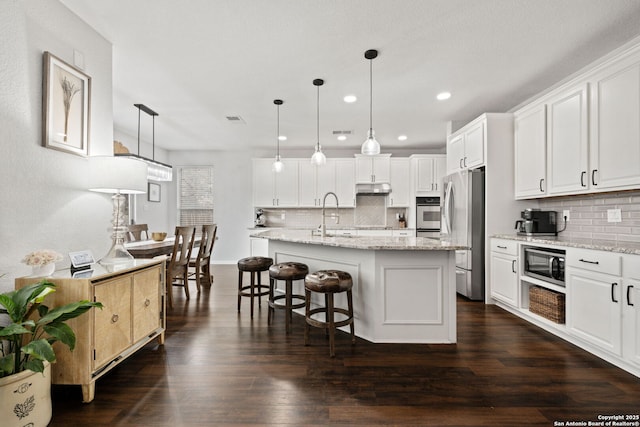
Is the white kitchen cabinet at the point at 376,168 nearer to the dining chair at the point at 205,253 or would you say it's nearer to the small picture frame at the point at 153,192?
the dining chair at the point at 205,253

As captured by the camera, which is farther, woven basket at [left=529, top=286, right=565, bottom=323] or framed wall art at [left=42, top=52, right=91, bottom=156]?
woven basket at [left=529, top=286, right=565, bottom=323]

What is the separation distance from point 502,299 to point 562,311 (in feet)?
2.57

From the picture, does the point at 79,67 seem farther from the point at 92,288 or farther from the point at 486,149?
the point at 486,149

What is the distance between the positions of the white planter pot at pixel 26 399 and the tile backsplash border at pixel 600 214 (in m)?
Answer: 4.38

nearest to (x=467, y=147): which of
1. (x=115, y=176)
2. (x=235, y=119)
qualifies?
(x=235, y=119)

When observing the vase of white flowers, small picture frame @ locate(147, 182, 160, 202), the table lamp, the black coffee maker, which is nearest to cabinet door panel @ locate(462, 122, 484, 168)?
the black coffee maker

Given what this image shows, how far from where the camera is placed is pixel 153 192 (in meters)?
6.18

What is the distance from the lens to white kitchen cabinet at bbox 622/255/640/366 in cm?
206

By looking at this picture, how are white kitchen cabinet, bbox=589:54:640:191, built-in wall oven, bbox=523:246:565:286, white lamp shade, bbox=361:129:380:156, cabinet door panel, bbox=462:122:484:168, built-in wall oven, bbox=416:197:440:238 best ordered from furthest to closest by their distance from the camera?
1. built-in wall oven, bbox=416:197:440:238
2. cabinet door panel, bbox=462:122:484:168
3. white lamp shade, bbox=361:129:380:156
4. built-in wall oven, bbox=523:246:565:286
5. white kitchen cabinet, bbox=589:54:640:191

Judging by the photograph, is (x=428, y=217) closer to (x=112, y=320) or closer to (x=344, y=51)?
(x=344, y=51)

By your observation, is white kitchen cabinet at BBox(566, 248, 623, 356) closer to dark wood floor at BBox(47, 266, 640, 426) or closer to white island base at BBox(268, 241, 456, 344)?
dark wood floor at BBox(47, 266, 640, 426)

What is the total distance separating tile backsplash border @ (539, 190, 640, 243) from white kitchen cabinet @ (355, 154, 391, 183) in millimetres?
3173

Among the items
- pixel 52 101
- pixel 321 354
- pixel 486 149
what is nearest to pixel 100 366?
pixel 321 354

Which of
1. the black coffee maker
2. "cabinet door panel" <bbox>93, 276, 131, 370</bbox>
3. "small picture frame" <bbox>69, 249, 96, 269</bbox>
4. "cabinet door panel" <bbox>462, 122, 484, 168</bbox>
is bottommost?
"cabinet door panel" <bbox>93, 276, 131, 370</bbox>
